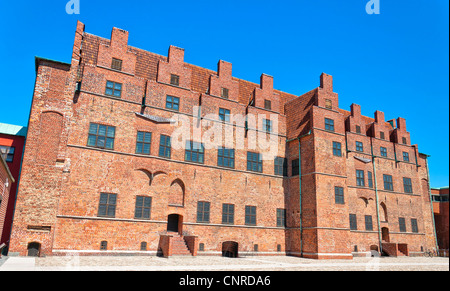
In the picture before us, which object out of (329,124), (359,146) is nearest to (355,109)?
(359,146)

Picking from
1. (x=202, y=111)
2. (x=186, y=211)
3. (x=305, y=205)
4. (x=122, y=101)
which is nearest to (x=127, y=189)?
(x=186, y=211)

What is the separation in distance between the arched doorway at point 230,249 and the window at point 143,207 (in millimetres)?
6698

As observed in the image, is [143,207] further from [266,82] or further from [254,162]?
[266,82]

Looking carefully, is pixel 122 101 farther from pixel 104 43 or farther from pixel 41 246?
pixel 41 246

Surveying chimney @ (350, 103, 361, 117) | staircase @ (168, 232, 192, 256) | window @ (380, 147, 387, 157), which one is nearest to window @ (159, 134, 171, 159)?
staircase @ (168, 232, 192, 256)

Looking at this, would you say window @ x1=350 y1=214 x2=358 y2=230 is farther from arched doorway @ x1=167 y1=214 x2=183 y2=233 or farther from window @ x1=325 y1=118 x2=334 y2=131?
arched doorway @ x1=167 y1=214 x2=183 y2=233

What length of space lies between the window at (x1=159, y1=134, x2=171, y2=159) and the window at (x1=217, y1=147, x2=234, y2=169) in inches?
170

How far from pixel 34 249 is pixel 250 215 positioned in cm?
1550

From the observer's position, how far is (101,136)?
2336 centimetres

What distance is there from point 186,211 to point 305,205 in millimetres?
10116

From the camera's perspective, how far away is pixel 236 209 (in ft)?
89.5

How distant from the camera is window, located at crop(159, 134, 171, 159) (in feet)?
82.4

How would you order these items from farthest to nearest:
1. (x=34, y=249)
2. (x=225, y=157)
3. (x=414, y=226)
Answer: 1. (x=414, y=226)
2. (x=225, y=157)
3. (x=34, y=249)
